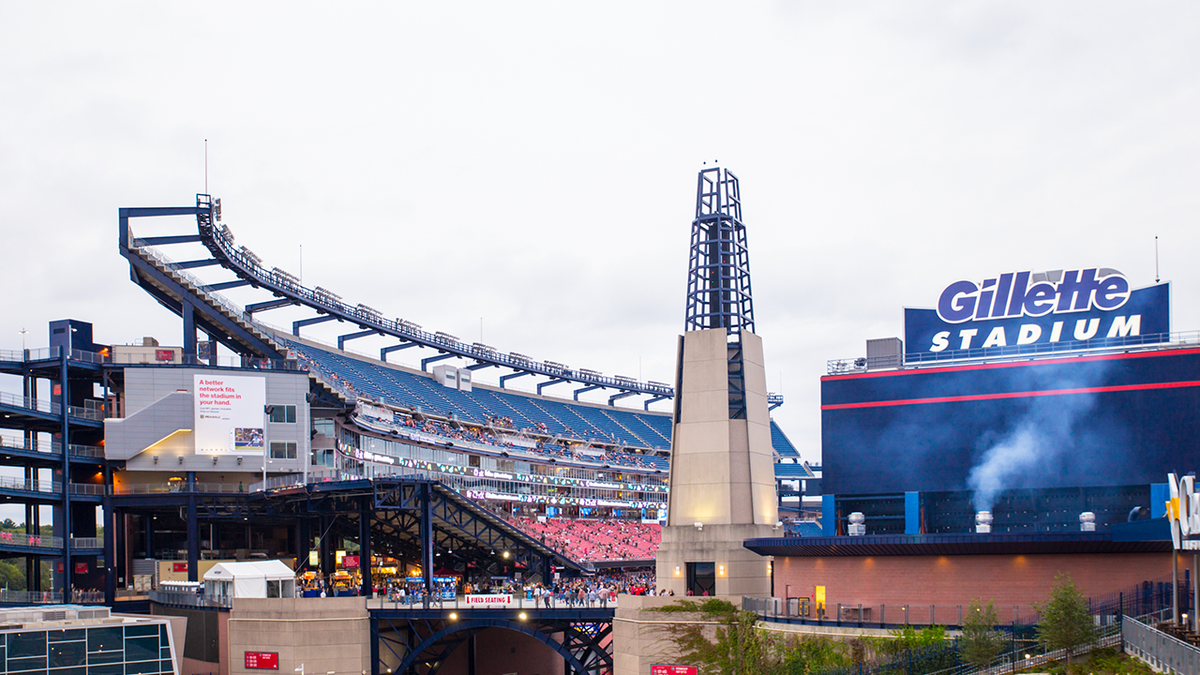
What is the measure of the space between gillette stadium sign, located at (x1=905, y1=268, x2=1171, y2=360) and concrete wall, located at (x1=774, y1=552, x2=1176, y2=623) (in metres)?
16.2

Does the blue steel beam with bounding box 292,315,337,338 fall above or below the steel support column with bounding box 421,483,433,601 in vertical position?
above

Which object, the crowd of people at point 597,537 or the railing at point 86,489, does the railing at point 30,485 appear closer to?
the railing at point 86,489

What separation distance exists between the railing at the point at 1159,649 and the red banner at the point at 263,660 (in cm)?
4525

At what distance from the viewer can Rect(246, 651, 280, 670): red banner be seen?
65.2 meters

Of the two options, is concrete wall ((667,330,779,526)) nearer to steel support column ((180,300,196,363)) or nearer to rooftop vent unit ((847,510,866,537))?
rooftop vent unit ((847,510,866,537))

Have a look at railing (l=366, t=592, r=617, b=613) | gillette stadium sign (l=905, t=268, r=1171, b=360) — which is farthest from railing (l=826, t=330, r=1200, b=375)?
railing (l=366, t=592, r=617, b=613)

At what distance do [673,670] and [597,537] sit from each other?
52.9 metres

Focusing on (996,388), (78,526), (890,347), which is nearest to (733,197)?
(890,347)

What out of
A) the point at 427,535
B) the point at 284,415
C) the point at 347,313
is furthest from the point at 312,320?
the point at 427,535

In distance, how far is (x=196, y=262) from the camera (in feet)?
313

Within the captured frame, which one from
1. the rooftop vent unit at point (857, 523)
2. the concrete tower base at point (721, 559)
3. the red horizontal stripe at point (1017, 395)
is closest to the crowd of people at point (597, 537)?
the concrete tower base at point (721, 559)

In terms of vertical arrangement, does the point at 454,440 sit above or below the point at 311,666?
above

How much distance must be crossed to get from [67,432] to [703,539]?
153 feet

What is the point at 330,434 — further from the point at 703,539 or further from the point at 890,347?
the point at 890,347
